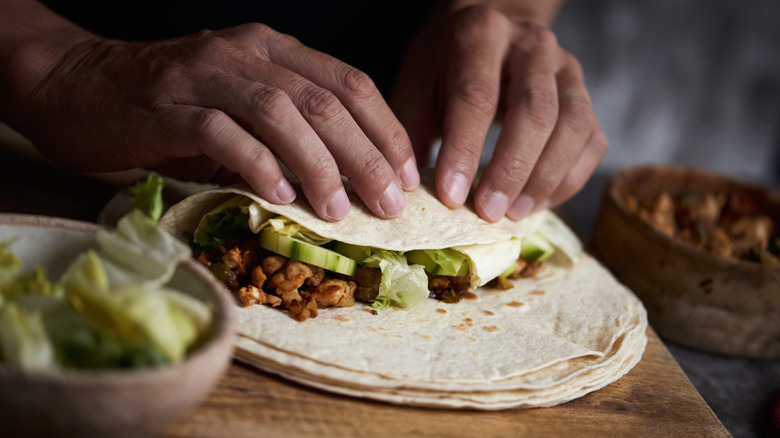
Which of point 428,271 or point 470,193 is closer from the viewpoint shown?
point 428,271

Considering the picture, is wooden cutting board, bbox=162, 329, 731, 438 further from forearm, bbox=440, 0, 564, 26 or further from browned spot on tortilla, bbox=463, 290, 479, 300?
forearm, bbox=440, 0, 564, 26

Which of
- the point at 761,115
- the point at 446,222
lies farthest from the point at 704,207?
the point at 761,115

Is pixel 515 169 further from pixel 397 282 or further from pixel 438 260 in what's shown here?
pixel 397 282

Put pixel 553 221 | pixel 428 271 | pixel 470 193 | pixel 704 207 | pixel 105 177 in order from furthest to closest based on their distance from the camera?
pixel 704 207 → pixel 553 221 → pixel 105 177 → pixel 470 193 → pixel 428 271

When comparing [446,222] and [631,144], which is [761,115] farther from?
[446,222]

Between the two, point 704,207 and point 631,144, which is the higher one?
point 704,207

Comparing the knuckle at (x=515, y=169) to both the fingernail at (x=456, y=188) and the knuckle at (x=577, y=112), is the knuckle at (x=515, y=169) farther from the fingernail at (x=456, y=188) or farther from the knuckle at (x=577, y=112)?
the knuckle at (x=577, y=112)

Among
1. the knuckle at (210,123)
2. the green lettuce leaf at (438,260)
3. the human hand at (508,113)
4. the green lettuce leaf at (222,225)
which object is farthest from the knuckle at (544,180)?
the knuckle at (210,123)
